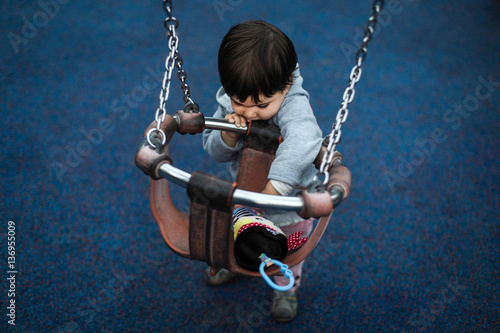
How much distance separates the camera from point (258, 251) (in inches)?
34.7

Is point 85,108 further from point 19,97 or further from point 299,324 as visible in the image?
point 299,324

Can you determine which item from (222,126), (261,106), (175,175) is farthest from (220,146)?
(175,175)

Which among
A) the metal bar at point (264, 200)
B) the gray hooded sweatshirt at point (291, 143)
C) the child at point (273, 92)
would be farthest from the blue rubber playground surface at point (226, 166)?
the metal bar at point (264, 200)

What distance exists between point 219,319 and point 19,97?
160 centimetres

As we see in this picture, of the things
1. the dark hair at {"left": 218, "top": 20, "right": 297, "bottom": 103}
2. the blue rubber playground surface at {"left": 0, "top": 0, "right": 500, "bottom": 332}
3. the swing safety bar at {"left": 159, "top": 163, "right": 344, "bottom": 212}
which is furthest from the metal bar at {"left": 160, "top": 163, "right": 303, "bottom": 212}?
the blue rubber playground surface at {"left": 0, "top": 0, "right": 500, "bottom": 332}

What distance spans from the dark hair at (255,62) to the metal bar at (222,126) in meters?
0.11

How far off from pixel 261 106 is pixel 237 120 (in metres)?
0.10

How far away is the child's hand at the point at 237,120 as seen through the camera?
1047 millimetres

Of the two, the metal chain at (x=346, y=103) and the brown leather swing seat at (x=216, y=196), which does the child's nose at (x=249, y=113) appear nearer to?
the brown leather swing seat at (x=216, y=196)

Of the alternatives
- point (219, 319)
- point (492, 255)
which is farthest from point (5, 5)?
point (492, 255)

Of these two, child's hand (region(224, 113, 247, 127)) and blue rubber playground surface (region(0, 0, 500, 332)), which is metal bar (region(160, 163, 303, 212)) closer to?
child's hand (region(224, 113, 247, 127))

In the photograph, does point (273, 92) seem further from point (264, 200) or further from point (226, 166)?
point (226, 166)

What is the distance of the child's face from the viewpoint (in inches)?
38.0

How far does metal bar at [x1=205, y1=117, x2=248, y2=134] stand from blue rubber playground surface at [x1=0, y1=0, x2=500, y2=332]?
663 mm
